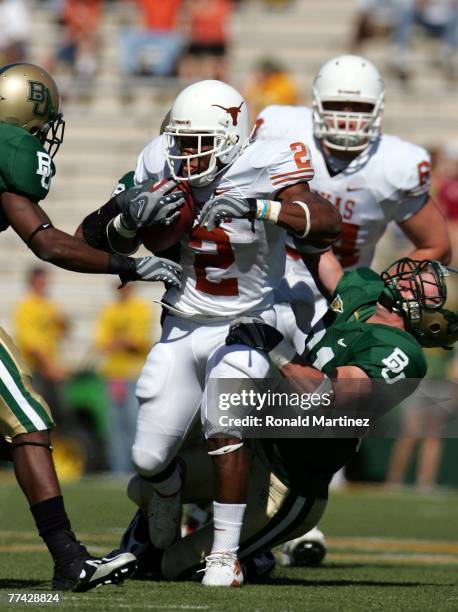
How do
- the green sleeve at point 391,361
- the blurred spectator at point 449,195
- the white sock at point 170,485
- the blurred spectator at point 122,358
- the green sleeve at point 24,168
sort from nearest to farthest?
the green sleeve at point 24,168
the green sleeve at point 391,361
the white sock at point 170,485
the blurred spectator at point 122,358
the blurred spectator at point 449,195

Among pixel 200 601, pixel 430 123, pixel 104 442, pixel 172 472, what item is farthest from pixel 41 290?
pixel 200 601

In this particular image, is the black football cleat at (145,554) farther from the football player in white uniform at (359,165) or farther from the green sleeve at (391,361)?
the football player in white uniform at (359,165)

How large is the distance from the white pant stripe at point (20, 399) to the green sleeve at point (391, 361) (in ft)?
3.57

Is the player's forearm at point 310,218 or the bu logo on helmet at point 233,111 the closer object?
the player's forearm at point 310,218

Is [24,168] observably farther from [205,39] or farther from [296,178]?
[205,39]

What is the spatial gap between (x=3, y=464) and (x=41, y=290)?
1.51m

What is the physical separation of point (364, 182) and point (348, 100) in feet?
1.24

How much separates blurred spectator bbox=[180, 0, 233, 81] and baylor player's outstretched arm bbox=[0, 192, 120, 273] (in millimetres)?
9482

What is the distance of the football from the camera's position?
4637 mm

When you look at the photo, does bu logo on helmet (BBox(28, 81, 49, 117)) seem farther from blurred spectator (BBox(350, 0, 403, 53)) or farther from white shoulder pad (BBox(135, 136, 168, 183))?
blurred spectator (BBox(350, 0, 403, 53))

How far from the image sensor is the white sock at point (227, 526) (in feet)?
14.6

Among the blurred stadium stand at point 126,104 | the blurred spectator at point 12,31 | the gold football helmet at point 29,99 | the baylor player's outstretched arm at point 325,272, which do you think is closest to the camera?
the gold football helmet at point 29,99

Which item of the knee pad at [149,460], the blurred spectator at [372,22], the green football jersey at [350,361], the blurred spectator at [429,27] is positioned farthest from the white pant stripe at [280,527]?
the blurred spectator at [372,22]

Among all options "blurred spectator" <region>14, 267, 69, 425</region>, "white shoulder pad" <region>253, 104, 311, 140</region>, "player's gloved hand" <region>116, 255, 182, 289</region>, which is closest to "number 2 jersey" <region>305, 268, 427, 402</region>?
"player's gloved hand" <region>116, 255, 182, 289</region>
